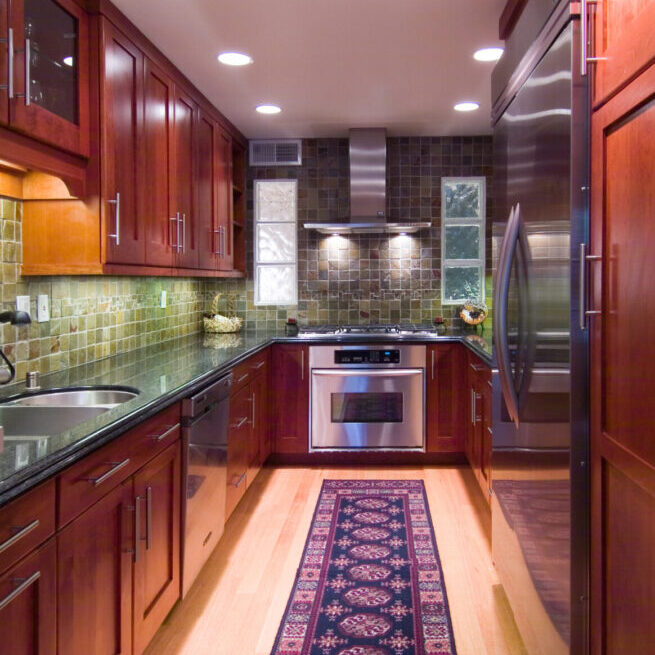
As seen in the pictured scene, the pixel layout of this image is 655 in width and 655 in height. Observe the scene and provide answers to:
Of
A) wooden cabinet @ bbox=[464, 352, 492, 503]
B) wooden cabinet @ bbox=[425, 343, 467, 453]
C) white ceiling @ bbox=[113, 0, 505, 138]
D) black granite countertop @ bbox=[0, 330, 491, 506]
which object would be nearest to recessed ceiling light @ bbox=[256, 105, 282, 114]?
white ceiling @ bbox=[113, 0, 505, 138]

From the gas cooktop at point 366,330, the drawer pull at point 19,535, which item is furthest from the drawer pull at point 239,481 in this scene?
the drawer pull at point 19,535

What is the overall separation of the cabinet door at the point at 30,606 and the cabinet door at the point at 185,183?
2186 millimetres

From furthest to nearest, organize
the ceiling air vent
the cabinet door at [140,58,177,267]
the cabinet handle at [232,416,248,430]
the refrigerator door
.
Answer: the ceiling air vent < the cabinet handle at [232,416,248,430] < the cabinet door at [140,58,177,267] < the refrigerator door

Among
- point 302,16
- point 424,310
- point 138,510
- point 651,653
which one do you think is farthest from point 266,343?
point 651,653

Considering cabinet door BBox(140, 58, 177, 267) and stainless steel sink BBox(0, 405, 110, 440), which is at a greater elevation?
cabinet door BBox(140, 58, 177, 267)

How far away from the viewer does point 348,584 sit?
9.27ft

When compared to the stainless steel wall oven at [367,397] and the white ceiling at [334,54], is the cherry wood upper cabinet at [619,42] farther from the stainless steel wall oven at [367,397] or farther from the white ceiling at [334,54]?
the stainless steel wall oven at [367,397]

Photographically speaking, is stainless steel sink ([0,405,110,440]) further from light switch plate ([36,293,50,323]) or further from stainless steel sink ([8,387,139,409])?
light switch plate ([36,293,50,323])

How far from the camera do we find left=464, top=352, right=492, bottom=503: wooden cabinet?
3.49 meters

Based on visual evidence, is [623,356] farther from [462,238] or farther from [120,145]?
[462,238]

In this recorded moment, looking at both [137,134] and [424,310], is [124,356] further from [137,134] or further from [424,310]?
[424,310]

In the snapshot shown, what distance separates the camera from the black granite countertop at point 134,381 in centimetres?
141

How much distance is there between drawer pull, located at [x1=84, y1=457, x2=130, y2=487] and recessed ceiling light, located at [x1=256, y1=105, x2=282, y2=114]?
2.87m

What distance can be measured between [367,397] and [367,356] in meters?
0.29
